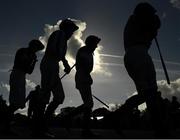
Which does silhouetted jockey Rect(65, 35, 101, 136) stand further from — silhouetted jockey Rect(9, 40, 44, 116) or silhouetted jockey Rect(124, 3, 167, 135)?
silhouetted jockey Rect(124, 3, 167, 135)

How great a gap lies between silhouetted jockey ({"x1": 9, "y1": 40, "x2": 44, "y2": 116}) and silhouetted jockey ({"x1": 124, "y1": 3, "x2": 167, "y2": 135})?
272cm

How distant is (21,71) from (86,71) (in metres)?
1.67

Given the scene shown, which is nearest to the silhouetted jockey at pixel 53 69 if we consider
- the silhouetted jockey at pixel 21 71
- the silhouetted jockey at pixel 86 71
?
the silhouetted jockey at pixel 21 71

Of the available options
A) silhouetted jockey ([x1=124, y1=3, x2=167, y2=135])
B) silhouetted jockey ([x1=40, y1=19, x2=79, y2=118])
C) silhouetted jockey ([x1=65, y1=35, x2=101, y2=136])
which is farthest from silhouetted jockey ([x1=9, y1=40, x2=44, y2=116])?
silhouetted jockey ([x1=124, y1=3, x2=167, y2=135])

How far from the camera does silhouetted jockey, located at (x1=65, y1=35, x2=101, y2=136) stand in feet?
32.8

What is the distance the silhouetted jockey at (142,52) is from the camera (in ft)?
21.7

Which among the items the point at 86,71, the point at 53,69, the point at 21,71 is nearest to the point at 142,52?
the point at 53,69

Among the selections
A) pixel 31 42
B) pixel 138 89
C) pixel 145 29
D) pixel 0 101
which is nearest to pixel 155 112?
pixel 138 89

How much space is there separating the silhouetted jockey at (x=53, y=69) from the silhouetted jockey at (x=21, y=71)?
805mm

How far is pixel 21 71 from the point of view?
919cm

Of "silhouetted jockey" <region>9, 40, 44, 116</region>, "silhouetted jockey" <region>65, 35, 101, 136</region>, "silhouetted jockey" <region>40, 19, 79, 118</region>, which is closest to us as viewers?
"silhouetted jockey" <region>40, 19, 79, 118</region>

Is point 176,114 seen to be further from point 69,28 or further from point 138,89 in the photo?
point 138,89

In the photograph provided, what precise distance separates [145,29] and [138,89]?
0.97 meters

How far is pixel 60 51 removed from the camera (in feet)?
27.0
